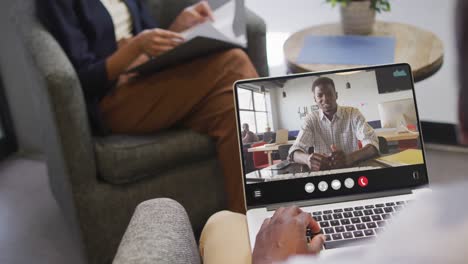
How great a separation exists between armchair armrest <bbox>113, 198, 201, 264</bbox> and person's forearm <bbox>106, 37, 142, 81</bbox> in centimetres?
73

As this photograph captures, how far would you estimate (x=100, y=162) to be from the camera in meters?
1.52

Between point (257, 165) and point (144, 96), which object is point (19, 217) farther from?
point (257, 165)

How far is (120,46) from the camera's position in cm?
171

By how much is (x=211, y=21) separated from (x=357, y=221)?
947mm

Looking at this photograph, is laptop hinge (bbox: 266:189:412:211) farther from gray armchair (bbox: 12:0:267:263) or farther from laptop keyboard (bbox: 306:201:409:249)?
gray armchair (bbox: 12:0:267:263)

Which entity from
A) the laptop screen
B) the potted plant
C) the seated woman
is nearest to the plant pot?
the potted plant

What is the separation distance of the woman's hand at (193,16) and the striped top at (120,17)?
0.16 metres

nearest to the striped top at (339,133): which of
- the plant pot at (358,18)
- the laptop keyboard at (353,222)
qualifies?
the laptop keyboard at (353,222)

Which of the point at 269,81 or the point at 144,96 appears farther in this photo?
the point at 144,96

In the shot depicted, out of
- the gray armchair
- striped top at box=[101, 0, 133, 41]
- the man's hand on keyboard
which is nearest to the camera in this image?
the man's hand on keyboard

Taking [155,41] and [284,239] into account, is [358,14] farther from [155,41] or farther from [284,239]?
[284,239]

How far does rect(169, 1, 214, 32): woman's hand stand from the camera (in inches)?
69.0

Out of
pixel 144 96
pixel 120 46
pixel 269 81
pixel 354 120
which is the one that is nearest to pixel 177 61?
pixel 144 96

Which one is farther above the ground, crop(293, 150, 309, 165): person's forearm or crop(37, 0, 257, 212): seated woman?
crop(37, 0, 257, 212): seated woman
